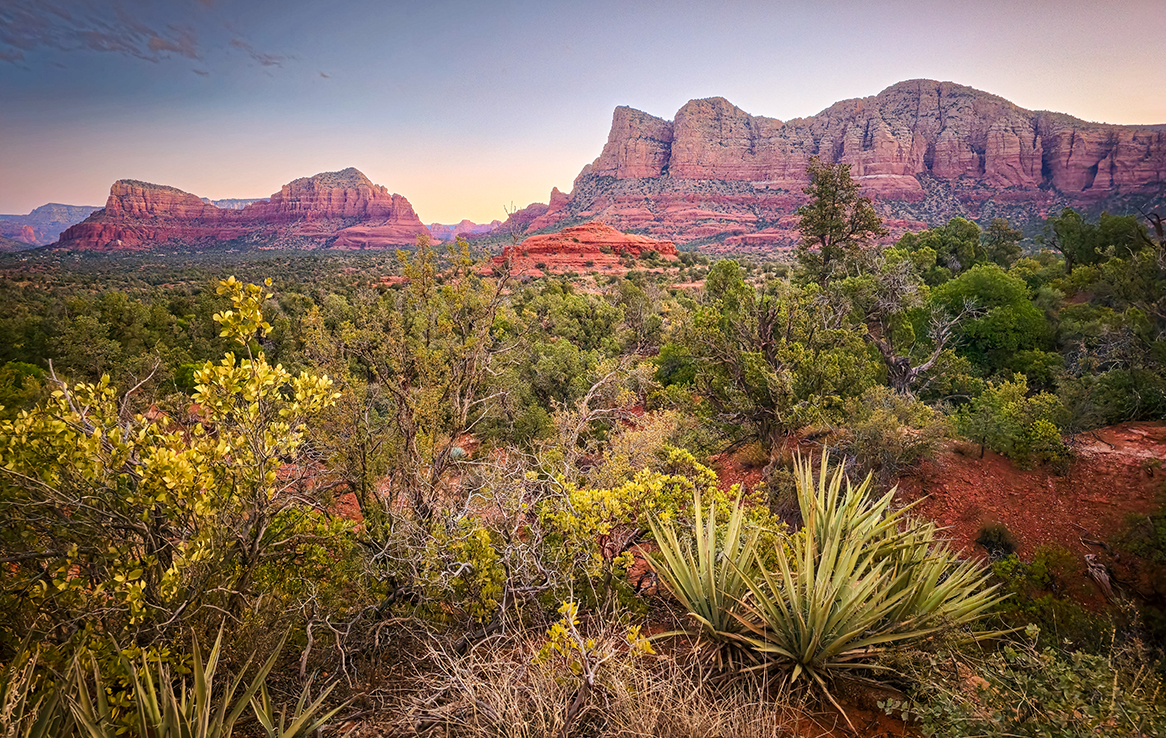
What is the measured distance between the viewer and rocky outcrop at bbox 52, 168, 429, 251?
115m

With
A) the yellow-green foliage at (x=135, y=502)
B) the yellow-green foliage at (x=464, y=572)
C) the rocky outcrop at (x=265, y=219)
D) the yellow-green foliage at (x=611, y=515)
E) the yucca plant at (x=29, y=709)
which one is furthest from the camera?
the rocky outcrop at (x=265, y=219)

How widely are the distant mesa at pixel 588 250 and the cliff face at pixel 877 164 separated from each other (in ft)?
96.8

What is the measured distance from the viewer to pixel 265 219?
13912cm

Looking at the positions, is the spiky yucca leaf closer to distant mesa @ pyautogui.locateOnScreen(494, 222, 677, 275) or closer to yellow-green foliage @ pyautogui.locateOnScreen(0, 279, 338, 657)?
yellow-green foliage @ pyautogui.locateOnScreen(0, 279, 338, 657)

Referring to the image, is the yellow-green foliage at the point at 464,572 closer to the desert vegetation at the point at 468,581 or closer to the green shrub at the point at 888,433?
the desert vegetation at the point at 468,581

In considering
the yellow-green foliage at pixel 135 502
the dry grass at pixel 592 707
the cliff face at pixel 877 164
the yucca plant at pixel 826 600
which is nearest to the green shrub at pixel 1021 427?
the yucca plant at pixel 826 600

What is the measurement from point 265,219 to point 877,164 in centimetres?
15592

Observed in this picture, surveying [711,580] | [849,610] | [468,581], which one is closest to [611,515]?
[468,581]

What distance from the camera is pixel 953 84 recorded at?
4419 inches

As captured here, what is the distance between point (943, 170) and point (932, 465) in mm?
122158

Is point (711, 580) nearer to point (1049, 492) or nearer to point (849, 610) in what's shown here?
point (849, 610)

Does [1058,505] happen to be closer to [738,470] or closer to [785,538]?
[738,470]

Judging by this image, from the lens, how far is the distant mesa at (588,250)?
55.4 meters

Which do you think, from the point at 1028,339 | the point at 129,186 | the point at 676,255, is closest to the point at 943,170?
the point at 676,255
